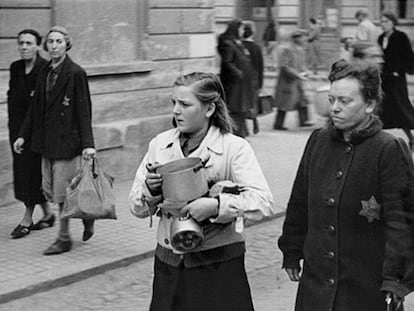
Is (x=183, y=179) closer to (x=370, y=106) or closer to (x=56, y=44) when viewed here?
(x=370, y=106)

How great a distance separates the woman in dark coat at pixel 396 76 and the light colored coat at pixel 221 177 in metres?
9.26

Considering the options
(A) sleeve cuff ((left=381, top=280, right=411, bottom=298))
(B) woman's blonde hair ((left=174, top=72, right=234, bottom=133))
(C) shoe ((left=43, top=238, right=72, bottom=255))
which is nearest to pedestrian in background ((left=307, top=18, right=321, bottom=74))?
(C) shoe ((left=43, top=238, right=72, bottom=255))

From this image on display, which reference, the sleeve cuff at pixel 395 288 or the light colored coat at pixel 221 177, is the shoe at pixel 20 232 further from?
the sleeve cuff at pixel 395 288


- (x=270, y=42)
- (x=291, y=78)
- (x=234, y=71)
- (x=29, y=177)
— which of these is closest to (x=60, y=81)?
(x=29, y=177)

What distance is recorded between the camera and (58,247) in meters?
7.79

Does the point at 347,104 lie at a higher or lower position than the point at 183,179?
higher

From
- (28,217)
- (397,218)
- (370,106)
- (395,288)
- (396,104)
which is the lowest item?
(28,217)

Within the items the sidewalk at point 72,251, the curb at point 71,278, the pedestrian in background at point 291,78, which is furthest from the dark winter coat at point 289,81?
the curb at point 71,278

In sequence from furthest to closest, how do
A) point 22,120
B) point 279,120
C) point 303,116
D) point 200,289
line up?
point 303,116 < point 279,120 < point 22,120 < point 200,289

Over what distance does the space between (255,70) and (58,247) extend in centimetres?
689

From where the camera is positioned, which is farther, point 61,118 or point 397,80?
point 397,80

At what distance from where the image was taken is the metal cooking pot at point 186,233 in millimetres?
3943

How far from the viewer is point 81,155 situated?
7.74 m

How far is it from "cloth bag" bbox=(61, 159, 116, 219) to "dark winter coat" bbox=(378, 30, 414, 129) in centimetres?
648
